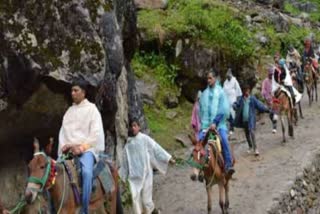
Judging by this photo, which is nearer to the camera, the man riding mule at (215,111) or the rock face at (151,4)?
the man riding mule at (215,111)

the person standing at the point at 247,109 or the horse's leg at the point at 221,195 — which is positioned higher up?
the person standing at the point at 247,109

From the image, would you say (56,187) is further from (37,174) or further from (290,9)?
(290,9)

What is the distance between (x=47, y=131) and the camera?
1073 cm

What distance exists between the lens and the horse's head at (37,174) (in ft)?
24.1

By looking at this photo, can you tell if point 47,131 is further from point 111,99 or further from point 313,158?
point 313,158

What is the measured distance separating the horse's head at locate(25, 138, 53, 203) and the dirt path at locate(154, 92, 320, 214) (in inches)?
217

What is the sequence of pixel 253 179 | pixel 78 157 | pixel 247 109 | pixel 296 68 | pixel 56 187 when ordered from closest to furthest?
1. pixel 56 187
2. pixel 78 157
3. pixel 253 179
4. pixel 247 109
5. pixel 296 68

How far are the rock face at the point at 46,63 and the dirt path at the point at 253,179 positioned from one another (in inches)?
123

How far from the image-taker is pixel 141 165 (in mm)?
11375

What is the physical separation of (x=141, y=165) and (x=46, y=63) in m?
2.68

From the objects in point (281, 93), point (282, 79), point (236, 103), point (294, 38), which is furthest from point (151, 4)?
point (294, 38)

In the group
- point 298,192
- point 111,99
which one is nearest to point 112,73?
point 111,99

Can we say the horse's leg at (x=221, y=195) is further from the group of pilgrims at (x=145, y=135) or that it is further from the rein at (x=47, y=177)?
the rein at (x=47, y=177)

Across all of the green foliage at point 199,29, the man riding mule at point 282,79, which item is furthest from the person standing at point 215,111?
the green foliage at point 199,29
